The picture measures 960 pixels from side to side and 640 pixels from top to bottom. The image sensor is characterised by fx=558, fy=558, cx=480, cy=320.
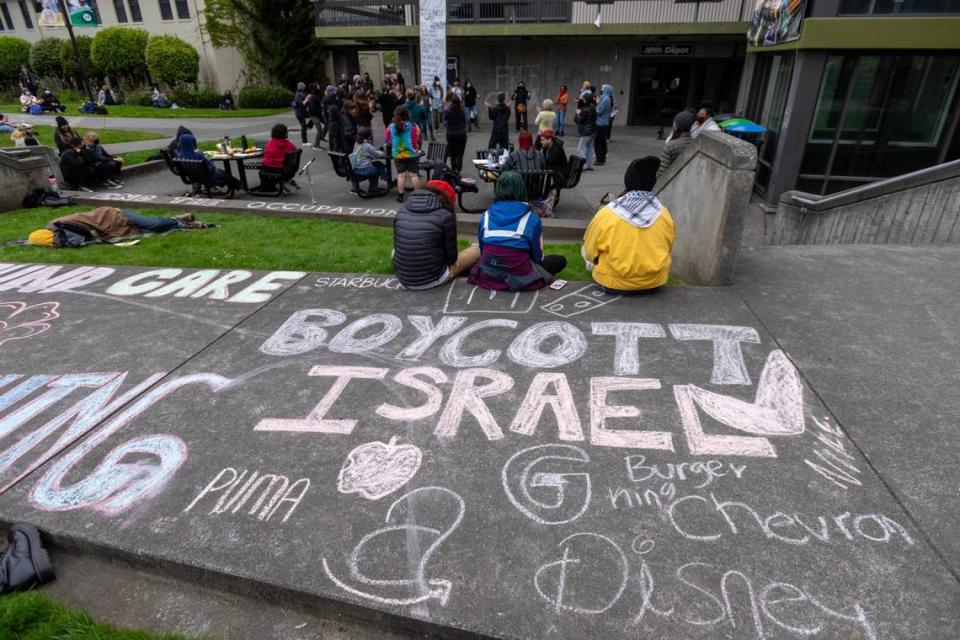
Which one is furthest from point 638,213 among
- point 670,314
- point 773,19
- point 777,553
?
point 773,19

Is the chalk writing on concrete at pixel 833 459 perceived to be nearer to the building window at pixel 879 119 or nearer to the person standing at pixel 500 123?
the building window at pixel 879 119

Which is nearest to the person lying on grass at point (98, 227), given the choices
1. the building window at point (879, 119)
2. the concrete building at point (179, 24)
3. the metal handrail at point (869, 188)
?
the metal handrail at point (869, 188)

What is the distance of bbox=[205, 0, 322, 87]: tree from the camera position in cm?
2775

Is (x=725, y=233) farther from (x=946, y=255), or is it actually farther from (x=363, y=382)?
(x=363, y=382)

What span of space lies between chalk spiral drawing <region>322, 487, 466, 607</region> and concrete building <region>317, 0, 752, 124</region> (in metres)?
21.7

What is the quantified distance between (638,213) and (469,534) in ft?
12.3

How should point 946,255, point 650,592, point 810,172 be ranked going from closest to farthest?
point 650,592
point 946,255
point 810,172

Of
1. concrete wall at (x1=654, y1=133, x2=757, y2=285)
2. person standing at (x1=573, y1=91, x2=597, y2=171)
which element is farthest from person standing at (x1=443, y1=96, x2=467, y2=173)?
concrete wall at (x1=654, y1=133, x2=757, y2=285)

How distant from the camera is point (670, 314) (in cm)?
539

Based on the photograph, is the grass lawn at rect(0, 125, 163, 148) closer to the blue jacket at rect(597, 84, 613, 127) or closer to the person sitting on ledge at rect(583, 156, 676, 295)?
the blue jacket at rect(597, 84, 613, 127)

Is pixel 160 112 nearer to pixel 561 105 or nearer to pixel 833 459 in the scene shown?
pixel 561 105

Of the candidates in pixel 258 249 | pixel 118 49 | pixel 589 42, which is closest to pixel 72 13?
pixel 118 49

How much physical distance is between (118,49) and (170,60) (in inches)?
139

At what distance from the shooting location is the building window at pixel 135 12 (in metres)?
30.7
